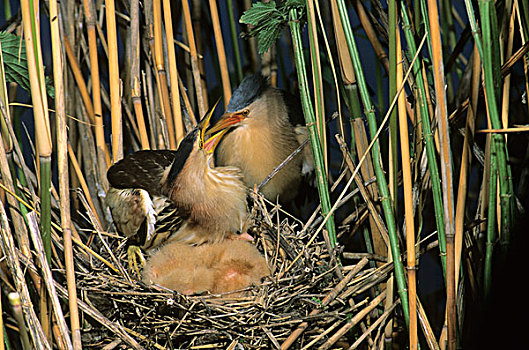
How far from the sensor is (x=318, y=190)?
112 centimetres

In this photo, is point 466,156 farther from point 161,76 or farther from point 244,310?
A: point 161,76

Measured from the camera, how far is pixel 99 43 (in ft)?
5.44

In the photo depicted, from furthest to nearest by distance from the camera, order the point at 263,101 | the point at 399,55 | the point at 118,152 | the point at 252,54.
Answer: the point at 252,54, the point at 263,101, the point at 118,152, the point at 399,55

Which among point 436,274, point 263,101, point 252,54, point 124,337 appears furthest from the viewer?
point 436,274

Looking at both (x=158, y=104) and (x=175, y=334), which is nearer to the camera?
(x=175, y=334)

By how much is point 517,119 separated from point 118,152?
43.0 inches

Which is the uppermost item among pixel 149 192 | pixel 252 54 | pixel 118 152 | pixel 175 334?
pixel 252 54

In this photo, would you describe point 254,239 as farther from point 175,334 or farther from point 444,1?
point 444,1

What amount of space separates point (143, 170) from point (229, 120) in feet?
0.86

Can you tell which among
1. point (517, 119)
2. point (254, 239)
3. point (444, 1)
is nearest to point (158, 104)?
point (254, 239)

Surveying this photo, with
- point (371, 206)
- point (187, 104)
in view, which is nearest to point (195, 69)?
point (187, 104)

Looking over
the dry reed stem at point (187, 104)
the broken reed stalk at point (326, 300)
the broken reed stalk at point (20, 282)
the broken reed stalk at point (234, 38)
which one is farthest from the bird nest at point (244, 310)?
the broken reed stalk at point (234, 38)

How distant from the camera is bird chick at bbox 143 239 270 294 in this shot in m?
1.23

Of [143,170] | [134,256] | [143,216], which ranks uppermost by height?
[143,170]
